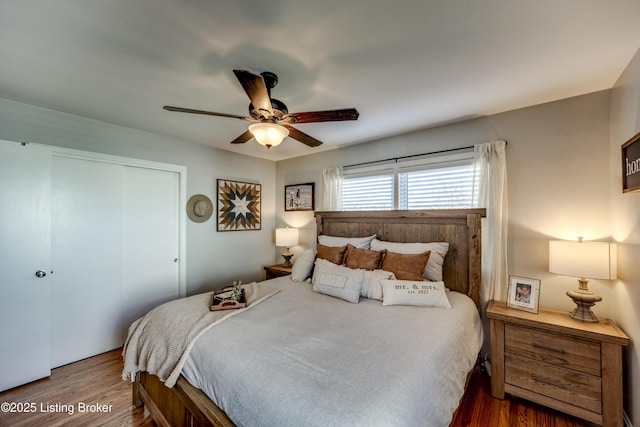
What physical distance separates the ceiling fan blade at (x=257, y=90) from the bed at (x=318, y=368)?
1.42m

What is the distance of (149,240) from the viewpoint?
3.08 meters

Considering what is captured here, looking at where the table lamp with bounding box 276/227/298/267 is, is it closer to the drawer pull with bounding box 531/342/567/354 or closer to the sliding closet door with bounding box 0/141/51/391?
the sliding closet door with bounding box 0/141/51/391

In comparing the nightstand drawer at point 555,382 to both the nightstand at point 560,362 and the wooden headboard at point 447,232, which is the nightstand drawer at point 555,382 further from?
the wooden headboard at point 447,232

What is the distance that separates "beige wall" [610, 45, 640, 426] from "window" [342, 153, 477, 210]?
0.97m

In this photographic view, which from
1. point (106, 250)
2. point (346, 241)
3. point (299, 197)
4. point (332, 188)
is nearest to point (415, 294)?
point (346, 241)

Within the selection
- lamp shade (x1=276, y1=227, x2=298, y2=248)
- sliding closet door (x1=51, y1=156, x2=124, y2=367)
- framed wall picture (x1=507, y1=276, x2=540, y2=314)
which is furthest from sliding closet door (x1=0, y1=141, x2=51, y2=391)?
framed wall picture (x1=507, y1=276, x2=540, y2=314)

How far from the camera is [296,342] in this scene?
1.47 metres

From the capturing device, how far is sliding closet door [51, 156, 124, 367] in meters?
2.51

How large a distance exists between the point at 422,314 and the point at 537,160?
173 centimetres

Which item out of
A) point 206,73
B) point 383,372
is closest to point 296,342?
point 383,372

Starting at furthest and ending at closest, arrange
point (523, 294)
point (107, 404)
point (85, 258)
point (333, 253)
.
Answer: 1. point (333, 253)
2. point (85, 258)
3. point (523, 294)
4. point (107, 404)

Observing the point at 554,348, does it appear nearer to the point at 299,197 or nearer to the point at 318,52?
the point at 318,52

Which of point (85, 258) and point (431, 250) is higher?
point (431, 250)

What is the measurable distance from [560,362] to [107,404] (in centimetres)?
345
